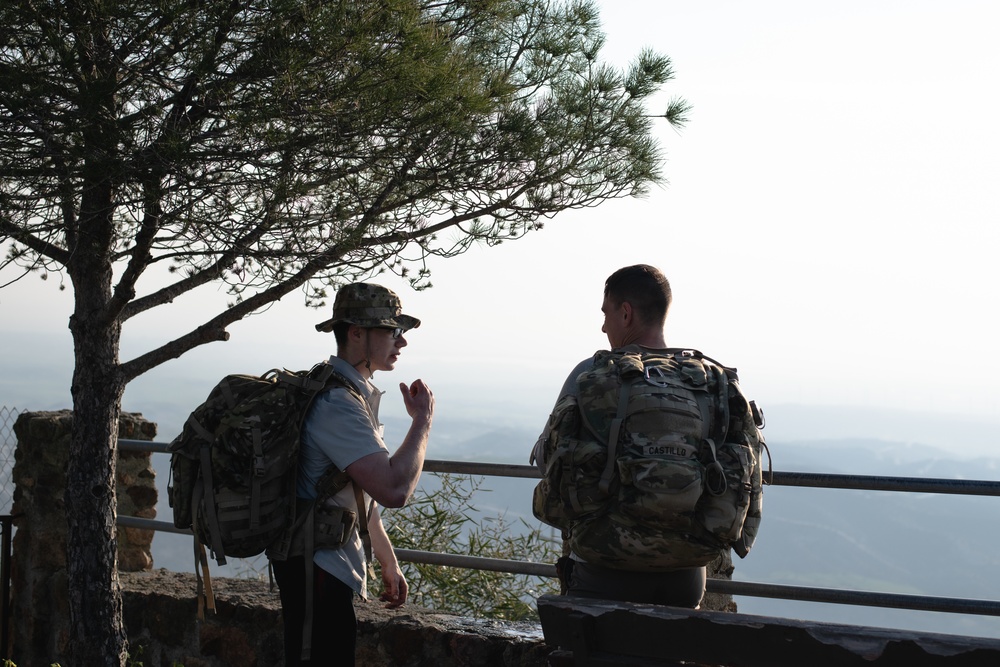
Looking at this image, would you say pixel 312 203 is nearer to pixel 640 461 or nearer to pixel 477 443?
pixel 640 461

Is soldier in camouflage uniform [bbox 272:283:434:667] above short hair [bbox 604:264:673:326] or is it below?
below

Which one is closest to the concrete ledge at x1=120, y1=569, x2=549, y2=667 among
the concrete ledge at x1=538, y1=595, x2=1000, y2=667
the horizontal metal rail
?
the horizontal metal rail

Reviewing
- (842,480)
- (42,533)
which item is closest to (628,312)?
(842,480)

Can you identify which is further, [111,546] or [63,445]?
[63,445]

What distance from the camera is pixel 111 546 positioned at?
16.4 feet

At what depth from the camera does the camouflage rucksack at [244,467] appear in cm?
328

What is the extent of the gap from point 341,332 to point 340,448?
1.55ft

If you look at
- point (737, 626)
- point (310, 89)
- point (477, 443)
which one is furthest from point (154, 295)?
point (477, 443)

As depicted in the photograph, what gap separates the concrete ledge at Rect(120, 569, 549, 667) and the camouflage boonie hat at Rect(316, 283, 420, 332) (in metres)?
1.71

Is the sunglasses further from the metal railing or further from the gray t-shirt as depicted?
the metal railing

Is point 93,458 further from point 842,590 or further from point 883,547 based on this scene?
point 883,547

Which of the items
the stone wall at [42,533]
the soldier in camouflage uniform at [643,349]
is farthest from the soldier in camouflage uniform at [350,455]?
the stone wall at [42,533]

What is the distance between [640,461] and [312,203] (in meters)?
2.21

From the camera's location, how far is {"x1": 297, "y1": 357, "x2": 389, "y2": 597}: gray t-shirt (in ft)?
10.6
